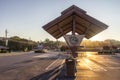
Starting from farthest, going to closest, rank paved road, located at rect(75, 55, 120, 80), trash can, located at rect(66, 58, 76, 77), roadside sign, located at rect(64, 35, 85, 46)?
roadside sign, located at rect(64, 35, 85, 46) → paved road, located at rect(75, 55, 120, 80) → trash can, located at rect(66, 58, 76, 77)

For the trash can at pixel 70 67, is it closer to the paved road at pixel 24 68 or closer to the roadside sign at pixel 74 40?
the roadside sign at pixel 74 40

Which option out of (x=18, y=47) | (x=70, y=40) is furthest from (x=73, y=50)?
(x=18, y=47)

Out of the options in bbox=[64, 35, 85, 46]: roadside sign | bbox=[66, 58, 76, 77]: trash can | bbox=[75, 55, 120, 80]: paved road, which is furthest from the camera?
bbox=[64, 35, 85, 46]: roadside sign

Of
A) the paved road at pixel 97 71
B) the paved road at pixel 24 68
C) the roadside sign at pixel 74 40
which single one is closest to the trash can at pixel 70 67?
the paved road at pixel 97 71

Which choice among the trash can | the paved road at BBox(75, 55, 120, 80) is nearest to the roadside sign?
the trash can

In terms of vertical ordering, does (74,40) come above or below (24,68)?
above

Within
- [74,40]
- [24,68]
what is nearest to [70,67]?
[74,40]

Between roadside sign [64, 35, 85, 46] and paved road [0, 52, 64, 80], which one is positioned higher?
roadside sign [64, 35, 85, 46]

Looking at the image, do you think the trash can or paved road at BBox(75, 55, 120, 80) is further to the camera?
paved road at BBox(75, 55, 120, 80)

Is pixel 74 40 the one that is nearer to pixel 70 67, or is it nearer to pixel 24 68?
pixel 70 67

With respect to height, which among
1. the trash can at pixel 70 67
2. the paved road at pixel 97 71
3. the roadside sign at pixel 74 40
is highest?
the roadside sign at pixel 74 40

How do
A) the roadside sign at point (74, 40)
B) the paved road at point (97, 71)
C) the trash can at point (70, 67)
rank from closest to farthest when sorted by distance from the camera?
the trash can at point (70, 67) < the paved road at point (97, 71) < the roadside sign at point (74, 40)

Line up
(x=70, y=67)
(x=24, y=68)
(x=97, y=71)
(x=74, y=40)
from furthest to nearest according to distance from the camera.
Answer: (x=24, y=68), (x=97, y=71), (x=74, y=40), (x=70, y=67)

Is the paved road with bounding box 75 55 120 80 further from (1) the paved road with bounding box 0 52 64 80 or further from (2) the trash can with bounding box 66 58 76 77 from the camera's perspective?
(1) the paved road with bounding box 0 52 64 80
